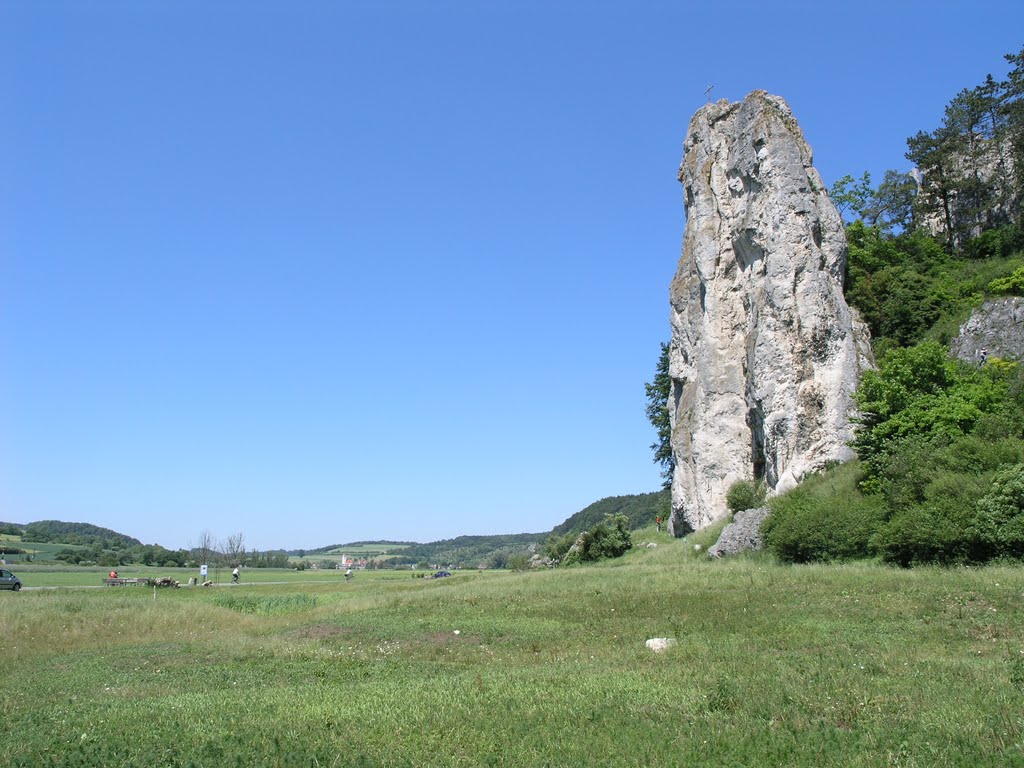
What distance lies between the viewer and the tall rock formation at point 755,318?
44.4 metres

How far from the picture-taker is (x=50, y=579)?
60.2 m

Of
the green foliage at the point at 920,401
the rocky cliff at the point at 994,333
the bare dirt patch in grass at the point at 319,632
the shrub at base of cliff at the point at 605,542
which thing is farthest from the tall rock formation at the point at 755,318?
the bare dirt patch in grass at the point at 319,632

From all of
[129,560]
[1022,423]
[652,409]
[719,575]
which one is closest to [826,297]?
[1022,423]

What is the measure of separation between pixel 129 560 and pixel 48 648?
106m

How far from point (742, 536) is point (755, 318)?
638 inches

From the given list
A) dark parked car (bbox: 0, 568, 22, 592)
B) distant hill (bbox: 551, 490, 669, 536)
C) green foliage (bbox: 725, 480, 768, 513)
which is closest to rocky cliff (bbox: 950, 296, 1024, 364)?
green foliage (bbox: 725, 480, 768, 513)

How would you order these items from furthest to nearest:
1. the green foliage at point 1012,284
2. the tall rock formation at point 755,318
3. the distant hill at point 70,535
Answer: the distant hill at point 70,535, the tall rock formation at point 755,318, the green foliage at point 1012,284

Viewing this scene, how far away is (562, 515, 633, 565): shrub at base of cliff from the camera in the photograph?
59469 mm

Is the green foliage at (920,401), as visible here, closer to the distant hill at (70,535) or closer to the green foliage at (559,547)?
the green foliage at (559,547)

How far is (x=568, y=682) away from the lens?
41.4 feet

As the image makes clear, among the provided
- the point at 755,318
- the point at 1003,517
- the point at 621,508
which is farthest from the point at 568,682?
the point at 621,508

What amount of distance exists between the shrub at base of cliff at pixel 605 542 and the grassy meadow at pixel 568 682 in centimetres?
3306

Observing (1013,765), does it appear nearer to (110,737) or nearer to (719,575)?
(110,737)

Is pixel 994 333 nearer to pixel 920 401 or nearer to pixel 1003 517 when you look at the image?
pixel 920 401
